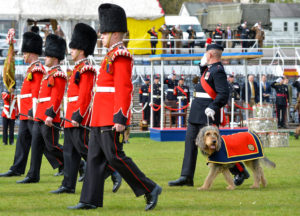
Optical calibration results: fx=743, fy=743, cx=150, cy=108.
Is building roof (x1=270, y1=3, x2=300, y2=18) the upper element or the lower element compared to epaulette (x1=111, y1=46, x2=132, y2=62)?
upper

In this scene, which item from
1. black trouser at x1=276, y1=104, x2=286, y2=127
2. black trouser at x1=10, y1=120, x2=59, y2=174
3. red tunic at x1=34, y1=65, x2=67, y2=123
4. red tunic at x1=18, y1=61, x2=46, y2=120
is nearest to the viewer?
red tunic at x1=34, y1=65, x2=67, y2=123

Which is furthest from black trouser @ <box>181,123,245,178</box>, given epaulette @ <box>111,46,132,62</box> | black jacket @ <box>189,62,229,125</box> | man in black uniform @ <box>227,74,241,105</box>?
man in black uniform @ <box>227,74,241,105</box>

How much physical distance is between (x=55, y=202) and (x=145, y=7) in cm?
2477

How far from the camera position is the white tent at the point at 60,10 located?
3080cm

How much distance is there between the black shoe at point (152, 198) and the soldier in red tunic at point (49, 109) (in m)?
2.69

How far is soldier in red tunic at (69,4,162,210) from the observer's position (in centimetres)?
755

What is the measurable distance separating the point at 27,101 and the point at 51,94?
139 cm

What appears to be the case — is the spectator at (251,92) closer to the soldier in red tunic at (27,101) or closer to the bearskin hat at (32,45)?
the bearskin hat at (32,45)

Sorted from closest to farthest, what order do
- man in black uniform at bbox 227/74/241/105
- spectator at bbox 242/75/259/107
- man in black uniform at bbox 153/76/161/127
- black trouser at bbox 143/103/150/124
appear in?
man in black uniform at bbox 227/74/241/105
man in black uniform at bbox 153/76/161/127
spectator at bbox 242/75/259/107
black trouser at bbox 143/103/150/124

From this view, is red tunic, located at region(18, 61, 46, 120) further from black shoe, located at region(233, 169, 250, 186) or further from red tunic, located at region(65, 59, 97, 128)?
black shoe, located at region(233, 169, 250, 186)

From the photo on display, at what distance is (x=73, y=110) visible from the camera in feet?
30.4

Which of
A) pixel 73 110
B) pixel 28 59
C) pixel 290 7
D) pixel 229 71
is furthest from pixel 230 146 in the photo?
pixel 290 7

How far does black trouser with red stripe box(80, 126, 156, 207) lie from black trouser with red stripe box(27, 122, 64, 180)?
2.81 metres

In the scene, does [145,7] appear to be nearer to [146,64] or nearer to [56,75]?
[146,64]
